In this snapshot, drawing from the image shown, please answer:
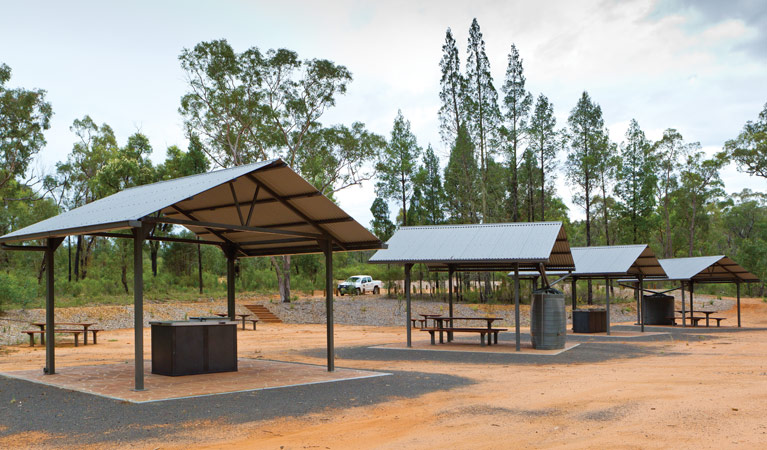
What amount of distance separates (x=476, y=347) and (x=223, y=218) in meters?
8.58

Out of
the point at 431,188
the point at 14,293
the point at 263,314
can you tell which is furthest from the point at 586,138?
the point at 14,293

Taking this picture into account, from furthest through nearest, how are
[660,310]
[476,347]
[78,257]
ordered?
[78,257]
[660,310]
[476,347]

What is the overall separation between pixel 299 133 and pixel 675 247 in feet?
121

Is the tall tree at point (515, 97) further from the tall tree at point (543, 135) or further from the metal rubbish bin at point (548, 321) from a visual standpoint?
the metal rubbish bin at point (548, 321)

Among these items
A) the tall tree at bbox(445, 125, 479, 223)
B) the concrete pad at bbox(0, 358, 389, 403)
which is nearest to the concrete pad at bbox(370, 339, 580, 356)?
the concrete pad at bbox(0, 358, 389, 403)

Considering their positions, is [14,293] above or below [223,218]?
below

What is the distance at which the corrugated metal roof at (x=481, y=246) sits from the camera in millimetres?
15914

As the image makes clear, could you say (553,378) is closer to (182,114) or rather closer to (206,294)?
(206,294)

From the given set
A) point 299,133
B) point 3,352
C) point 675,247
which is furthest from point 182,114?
point 675,247

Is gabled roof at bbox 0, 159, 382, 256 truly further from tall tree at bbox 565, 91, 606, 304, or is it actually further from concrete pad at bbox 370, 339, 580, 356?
tall tree at bbox 565, 91, 606, 304

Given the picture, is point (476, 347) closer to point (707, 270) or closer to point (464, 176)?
point (707, 270)

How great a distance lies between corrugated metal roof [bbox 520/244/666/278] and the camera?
21125mm

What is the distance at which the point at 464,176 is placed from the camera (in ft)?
116

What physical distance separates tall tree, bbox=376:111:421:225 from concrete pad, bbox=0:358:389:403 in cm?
2751
